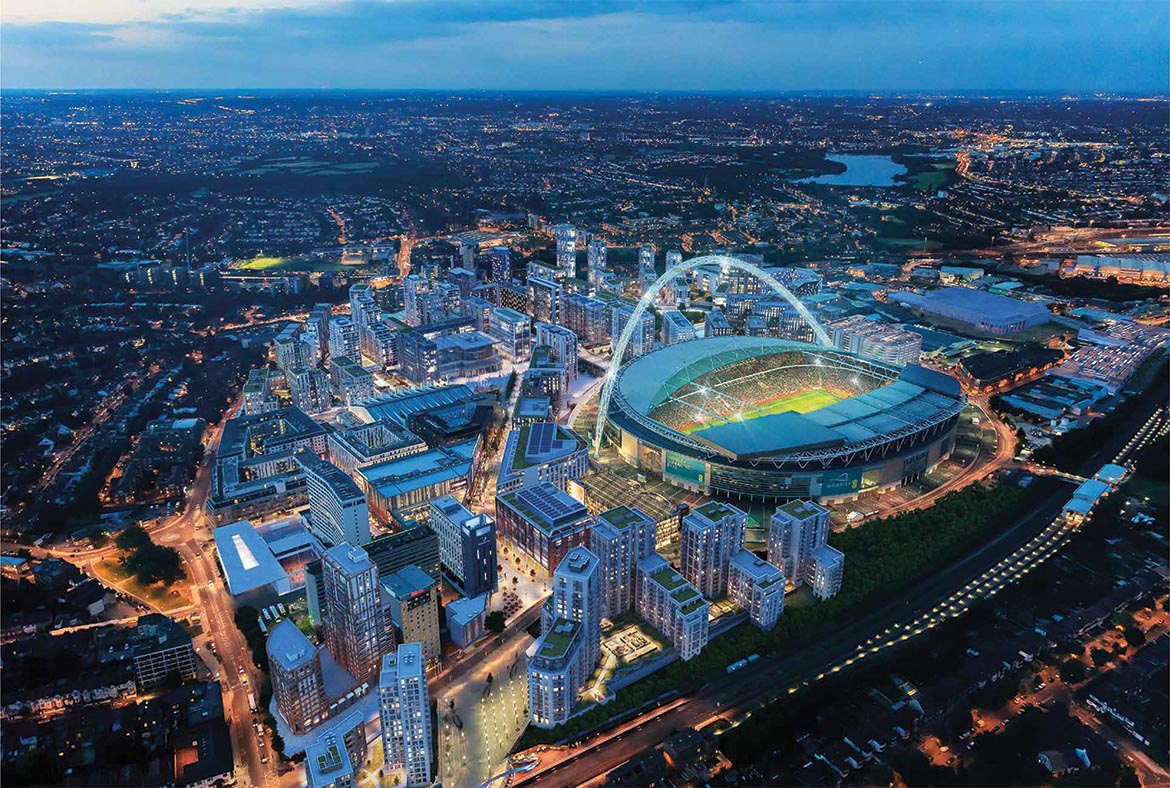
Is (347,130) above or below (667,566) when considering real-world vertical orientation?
above

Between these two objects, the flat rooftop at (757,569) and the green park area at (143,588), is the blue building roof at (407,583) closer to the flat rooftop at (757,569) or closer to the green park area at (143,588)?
the green park area at (143,588)

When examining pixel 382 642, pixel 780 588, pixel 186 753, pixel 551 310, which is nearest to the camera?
pixel 186 753

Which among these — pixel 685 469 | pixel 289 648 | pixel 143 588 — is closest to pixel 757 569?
pixel 685 469

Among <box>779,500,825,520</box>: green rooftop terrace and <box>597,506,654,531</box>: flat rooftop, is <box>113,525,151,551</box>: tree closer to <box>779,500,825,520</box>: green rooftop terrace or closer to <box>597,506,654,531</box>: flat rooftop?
<box>597,506,654,531</box>: flat rooftop

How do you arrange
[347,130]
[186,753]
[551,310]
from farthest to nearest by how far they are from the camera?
[347,130], [551,310], [186,753]

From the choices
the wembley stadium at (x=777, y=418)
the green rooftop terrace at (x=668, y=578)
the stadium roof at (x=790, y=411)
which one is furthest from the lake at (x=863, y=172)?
the green rooftop terrace at (x=668, y=578)

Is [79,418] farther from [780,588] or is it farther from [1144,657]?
[1144,657]

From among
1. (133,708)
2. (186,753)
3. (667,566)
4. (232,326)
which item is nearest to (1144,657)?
(667,566)

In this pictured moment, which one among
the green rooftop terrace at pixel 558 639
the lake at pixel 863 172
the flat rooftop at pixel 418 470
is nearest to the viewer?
the green rooftop terrace at pixel 558 639
